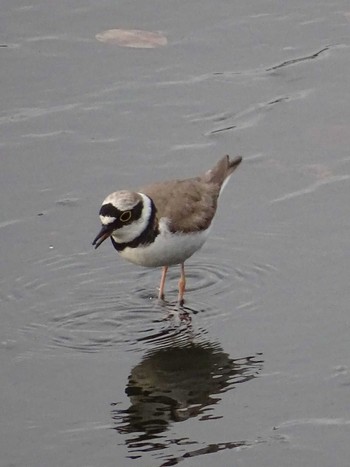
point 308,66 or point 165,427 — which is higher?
point 308,66

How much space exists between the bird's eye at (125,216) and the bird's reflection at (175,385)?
A: 3.71ft

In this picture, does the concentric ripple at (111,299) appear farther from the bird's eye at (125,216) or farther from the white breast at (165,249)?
the bird's eye at (125,216)

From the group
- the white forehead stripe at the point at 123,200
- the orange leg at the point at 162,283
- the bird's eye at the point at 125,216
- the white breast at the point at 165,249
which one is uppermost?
the white forehead stripe at the point at 123,200

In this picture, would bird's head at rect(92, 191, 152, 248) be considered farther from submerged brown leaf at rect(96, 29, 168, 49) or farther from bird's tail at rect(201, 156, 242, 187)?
submerged brown leaf at rect(96, 29, 168, 49)

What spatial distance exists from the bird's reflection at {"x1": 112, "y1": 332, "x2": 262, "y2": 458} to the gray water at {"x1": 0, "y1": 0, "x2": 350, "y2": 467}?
0.05 feet

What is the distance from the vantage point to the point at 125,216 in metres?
9.20

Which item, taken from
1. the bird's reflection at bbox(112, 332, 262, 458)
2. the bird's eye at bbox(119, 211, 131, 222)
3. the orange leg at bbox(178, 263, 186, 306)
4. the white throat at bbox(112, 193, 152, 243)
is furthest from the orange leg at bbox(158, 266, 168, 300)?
the bird's reflection at bbox(112, 332, 262, 458)

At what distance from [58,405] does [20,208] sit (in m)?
3.09

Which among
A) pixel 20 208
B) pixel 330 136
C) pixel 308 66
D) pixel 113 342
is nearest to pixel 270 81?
pixel 308 66

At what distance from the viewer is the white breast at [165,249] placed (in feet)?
30.4

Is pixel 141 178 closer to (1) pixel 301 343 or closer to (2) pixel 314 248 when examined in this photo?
(2) pixel 314 248

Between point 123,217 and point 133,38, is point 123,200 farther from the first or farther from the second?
point 133,38

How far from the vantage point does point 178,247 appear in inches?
371

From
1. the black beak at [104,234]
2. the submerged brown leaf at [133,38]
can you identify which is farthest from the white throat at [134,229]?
the submerged brown leaf at [133,38]
